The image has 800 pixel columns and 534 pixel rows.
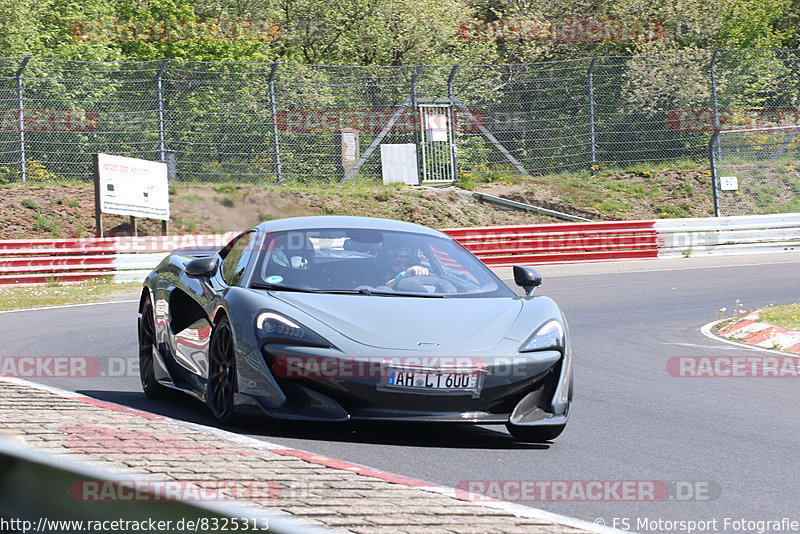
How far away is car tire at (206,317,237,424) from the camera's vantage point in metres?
6.11

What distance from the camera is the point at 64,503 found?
2611mm

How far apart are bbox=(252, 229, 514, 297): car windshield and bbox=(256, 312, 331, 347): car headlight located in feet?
1.82

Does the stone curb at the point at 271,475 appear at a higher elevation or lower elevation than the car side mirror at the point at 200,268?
lower

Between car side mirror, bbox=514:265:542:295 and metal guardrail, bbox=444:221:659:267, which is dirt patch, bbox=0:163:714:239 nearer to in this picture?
metal guardrail, bbox=444:221:659:267

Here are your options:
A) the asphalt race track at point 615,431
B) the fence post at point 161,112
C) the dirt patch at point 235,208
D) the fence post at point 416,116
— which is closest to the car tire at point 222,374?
the asphalt race track at point 615,431

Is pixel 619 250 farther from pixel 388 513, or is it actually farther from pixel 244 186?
pixel 388 513

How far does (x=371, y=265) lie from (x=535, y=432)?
A: 154 centimetres

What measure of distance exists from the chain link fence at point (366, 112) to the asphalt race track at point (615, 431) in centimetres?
1272

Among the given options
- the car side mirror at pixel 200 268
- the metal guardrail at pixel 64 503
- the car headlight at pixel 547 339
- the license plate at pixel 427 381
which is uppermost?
the car side mirror at pixel 200 268

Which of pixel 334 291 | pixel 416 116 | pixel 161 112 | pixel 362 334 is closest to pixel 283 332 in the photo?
pixel 362 334

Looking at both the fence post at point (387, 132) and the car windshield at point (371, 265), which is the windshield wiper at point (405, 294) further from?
the fence post at point (387, 132)

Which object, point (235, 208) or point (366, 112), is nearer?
point (235, 208)

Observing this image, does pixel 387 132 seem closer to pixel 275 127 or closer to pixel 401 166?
pixel 401 166

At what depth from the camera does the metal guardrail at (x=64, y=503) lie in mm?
2316
